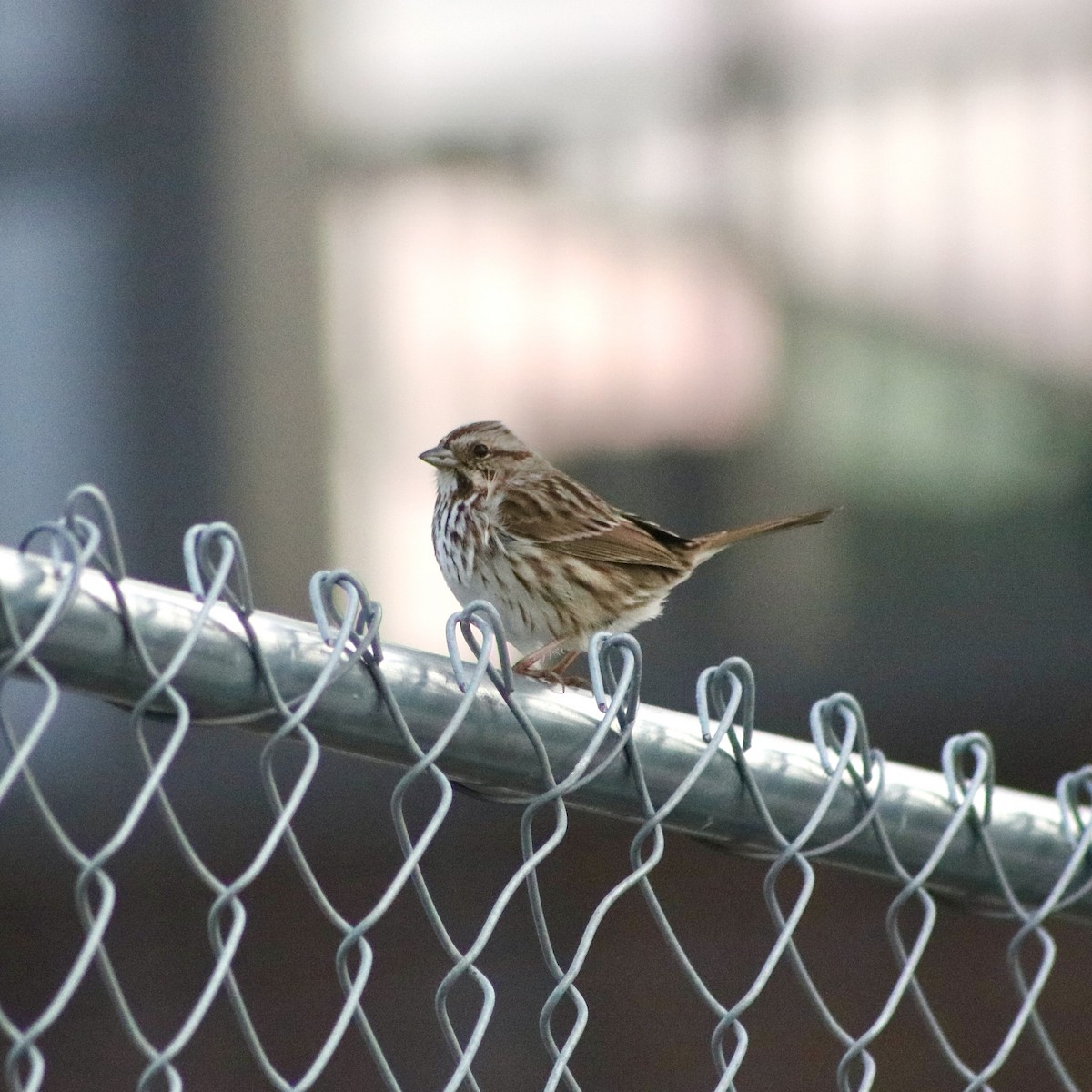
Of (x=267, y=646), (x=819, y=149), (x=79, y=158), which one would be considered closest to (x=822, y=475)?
(x=819, y=149)

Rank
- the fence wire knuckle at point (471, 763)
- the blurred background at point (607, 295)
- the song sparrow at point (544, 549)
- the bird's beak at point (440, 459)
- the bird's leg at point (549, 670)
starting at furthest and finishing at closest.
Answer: the blurred background at point (607, 295), the bird's beak at point (440, 459), the song sparrow at point (544, 549), the bird's leg at point (549, 670), the fence wire knuckle at point (471, 763)

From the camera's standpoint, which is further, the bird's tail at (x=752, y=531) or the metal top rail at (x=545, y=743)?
the bird's tail at (x=752, y=531)

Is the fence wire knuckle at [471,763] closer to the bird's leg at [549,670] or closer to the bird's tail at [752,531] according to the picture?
the bird's leg at [549,670]

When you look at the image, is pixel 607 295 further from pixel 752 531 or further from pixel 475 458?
pixel 752 531

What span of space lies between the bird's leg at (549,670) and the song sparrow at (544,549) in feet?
0.05

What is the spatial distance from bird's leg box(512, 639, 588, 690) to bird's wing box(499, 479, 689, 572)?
0.25 meters

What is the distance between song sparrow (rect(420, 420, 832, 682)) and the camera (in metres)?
4.06

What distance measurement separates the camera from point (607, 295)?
7.60 m

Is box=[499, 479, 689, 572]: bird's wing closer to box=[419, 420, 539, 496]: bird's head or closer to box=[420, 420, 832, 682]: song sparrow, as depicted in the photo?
box=[420, 420, 832, 682]: song sparrow

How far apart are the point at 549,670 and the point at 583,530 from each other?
0.70 m

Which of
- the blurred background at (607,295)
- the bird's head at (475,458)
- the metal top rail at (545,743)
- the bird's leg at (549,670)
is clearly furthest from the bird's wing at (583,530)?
the blurred background at (607,295)

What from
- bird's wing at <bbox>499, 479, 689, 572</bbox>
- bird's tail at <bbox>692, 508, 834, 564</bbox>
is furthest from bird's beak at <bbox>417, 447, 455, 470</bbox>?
bird's tail at <bbox>692, 508, 834, 564</bbox>

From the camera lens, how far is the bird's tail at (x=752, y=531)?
414 cm

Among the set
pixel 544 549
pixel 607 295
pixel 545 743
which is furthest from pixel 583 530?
pixel 607 295
